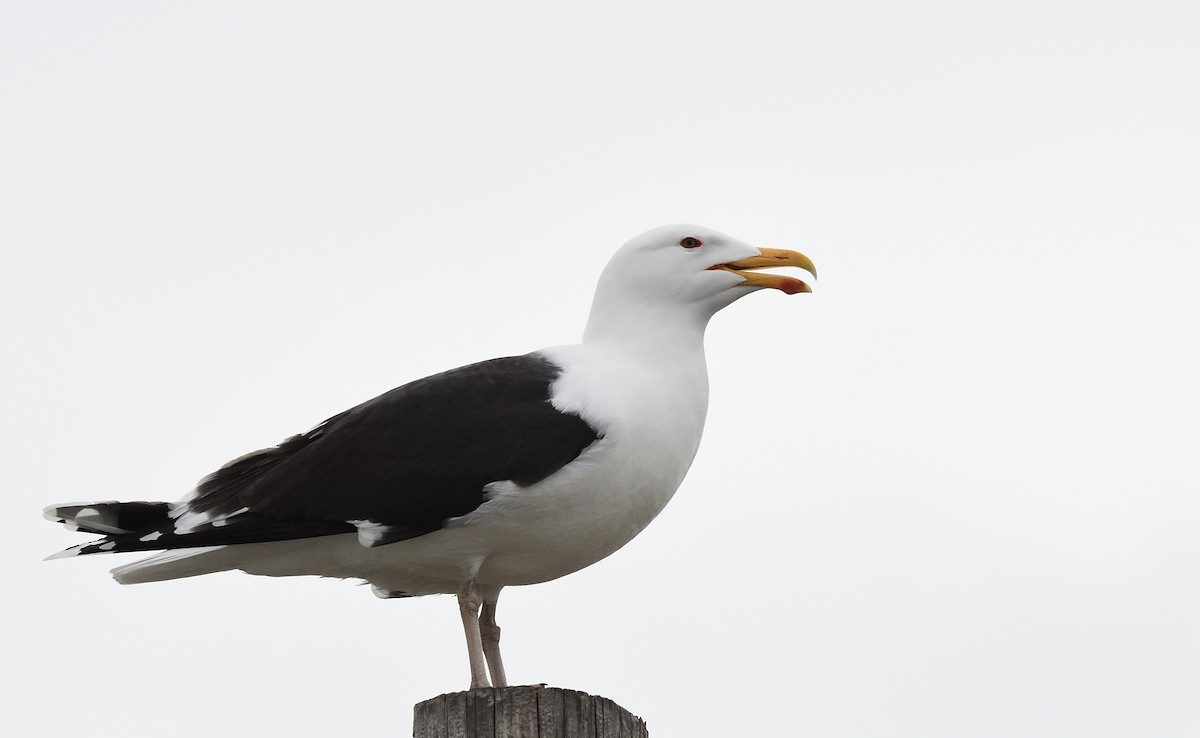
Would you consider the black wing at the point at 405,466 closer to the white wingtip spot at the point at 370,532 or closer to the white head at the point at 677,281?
the white wingtip spot at the point at 370,532

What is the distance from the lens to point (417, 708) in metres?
5.09

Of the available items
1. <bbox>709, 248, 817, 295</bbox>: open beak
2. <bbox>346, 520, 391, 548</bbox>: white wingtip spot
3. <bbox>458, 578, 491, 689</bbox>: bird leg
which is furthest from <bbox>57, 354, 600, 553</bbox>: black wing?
<bbox>709, 248, 817, 295</bbox>: open beak

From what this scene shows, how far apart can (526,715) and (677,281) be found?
9.78 ft

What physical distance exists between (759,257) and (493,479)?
2.06 m

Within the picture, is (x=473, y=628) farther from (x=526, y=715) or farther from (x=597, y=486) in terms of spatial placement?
(x=526, y=715)

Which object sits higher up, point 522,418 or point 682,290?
point 682,290

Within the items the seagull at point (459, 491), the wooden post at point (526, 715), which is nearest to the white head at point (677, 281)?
the seagull at point (459, 491)

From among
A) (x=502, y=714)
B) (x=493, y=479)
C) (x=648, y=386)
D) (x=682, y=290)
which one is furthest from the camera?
(x=682, y=290)

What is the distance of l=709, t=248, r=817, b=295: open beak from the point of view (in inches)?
285

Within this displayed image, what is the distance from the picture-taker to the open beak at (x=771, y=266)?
285 inches

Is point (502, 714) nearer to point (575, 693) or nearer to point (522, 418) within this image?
point (575, 693)

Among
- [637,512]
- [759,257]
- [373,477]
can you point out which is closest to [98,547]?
[373,477]

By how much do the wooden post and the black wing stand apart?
4.52 feet

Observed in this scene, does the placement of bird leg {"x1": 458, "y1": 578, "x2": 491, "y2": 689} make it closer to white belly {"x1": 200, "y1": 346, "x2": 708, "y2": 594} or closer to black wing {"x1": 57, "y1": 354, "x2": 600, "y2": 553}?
white belly {"x1": 200, "y1": 346, "x2": 708, "y2": 594}
